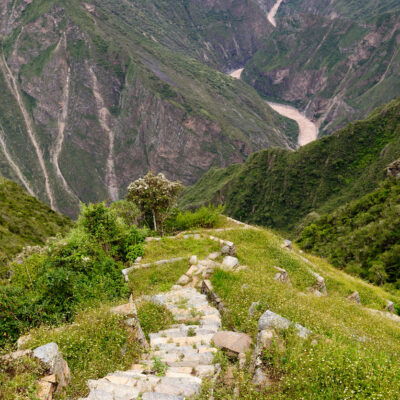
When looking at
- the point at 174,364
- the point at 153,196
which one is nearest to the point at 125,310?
the point at 174,364

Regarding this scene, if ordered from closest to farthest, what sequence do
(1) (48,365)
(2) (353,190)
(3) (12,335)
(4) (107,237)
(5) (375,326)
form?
(1) (48,365)
(3) (12,335)
(5) (375,326)
(4) (107,237)
(2) (353,190)

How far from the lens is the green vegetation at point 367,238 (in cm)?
3456

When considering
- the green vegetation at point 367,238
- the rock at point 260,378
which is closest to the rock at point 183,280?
the rock at point 260,378

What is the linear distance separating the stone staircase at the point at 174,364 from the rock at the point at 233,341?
29cm

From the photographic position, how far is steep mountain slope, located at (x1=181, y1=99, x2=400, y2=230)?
3573 inches

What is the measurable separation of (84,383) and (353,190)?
93369mm

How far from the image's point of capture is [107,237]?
18156 millimetres

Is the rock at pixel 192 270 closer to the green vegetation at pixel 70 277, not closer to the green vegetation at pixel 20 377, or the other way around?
the green vegetation at pixel 70 277

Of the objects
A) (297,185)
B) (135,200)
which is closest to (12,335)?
(135,200)

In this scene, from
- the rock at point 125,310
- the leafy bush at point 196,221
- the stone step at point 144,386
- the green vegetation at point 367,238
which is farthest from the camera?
the green vegetation at point 367,238

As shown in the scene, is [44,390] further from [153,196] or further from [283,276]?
[153,196]

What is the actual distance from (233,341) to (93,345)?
4199mm

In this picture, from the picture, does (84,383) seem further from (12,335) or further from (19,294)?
(19,294)

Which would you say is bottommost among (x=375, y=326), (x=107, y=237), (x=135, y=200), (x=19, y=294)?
(x=375, y=326)
